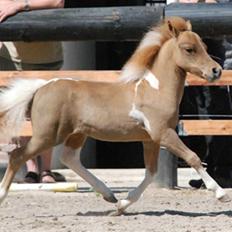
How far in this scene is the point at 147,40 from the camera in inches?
279

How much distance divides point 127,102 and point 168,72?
39 cm

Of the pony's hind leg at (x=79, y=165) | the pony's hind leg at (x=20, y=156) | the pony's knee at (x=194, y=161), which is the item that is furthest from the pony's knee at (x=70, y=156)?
the pony's knee at (x=194, y=161)

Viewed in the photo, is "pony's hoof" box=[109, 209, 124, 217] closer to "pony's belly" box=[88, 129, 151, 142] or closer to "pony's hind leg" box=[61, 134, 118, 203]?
"pony's hind leg" box=[61, 134, 118, 203]

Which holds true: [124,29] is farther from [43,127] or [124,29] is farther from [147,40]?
[43,127]

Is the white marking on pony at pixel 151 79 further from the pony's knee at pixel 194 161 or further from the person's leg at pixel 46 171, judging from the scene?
the person's leg at pixel 46 171

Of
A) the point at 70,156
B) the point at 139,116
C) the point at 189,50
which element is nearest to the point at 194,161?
the point at 139,116

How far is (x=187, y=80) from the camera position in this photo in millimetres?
8508

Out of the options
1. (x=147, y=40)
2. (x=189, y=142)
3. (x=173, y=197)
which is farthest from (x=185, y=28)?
(x=189, y=142)

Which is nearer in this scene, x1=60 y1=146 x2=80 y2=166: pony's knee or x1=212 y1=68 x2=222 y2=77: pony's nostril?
x1=212 y1=68 x2=222 y2=77: pony's nostril

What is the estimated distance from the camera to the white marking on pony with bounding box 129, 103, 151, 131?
6836 mm

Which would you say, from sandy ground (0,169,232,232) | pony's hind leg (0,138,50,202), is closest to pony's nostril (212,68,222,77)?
sandy ground (0,169,232,232)

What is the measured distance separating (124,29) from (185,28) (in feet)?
4.30

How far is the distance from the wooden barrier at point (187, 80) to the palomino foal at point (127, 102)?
1.37 m

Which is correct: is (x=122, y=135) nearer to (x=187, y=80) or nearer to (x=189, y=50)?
(x=189, y=50)
